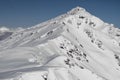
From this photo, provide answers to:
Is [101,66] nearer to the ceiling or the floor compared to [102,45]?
nearer to the floor

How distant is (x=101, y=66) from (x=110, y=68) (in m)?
7.18

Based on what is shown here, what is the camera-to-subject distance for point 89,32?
582ft

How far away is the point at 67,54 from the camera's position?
129 meters

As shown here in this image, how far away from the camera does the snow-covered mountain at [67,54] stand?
67.7 m

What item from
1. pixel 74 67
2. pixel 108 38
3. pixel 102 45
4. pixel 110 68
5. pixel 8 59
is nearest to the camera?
pixel 8 59

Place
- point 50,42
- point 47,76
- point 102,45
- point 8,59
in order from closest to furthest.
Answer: point 47,76 → point 8,59 → point 50,42 → point 102,45

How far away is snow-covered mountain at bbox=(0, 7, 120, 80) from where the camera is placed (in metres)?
67.7

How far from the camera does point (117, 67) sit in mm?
160625

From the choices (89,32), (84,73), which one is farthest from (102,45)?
(84,73)

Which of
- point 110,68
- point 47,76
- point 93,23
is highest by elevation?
point 93,23

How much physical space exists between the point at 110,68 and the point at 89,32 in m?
31.4

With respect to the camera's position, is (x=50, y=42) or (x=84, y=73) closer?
(x=84, y=73)

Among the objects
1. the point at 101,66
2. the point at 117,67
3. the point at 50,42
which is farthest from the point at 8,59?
the point at 117,67

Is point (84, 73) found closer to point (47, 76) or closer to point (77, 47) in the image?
point (47, 76)
